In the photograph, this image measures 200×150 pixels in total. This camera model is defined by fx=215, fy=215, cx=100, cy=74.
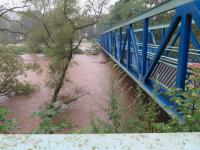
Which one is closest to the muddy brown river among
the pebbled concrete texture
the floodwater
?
the floodwater

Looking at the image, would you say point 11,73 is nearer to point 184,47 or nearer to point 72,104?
point 72,104

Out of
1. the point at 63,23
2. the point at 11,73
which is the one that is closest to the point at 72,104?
the point at 11,73

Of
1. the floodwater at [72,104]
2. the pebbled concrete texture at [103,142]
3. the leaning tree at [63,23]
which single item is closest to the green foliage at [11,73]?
the floodwater at [72,104]

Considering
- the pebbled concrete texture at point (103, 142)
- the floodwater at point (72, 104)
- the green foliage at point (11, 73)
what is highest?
the pebbled concrete texture at point (103, 142)

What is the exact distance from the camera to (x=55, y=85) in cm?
927

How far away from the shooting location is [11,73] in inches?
348

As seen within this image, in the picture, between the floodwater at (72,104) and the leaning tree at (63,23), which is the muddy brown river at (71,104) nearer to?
the floodwater at (72,104)

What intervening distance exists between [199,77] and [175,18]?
5.52 ft

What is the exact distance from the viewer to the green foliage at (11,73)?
8438 mm

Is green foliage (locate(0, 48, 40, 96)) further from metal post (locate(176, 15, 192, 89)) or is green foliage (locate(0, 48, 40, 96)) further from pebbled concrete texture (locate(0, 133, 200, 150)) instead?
pebbled concrete texture (locate(0, 133, 200, 150))

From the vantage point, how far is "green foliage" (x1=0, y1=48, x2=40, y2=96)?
844cm

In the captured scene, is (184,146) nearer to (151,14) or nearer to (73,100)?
(151,14)

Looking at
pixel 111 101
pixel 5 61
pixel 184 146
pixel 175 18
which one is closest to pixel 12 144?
pixel 184 146

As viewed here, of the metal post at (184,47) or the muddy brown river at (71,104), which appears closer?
the metal post at (184,47)
